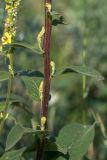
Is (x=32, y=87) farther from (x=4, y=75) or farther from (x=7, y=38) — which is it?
(x=7, y=38)

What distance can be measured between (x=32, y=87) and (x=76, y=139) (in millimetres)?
222

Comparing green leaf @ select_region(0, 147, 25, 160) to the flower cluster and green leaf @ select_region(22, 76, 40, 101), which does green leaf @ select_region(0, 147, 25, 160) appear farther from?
the flower cluster

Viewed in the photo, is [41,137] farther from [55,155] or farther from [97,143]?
[97,143]

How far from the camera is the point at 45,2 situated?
1706 millimetres

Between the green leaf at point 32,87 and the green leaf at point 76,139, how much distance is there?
0.17 metres

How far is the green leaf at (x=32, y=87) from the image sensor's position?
1773 mm

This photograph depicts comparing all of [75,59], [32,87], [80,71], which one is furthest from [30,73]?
[75,59]

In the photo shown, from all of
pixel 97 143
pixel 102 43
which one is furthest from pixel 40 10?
pixel 97 143

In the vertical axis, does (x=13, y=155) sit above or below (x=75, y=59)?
above

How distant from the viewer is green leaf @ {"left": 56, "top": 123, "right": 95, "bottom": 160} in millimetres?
1730

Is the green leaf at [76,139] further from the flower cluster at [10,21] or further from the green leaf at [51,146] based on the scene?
the flower cluster at [10,21]

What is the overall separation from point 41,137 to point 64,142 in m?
0.11

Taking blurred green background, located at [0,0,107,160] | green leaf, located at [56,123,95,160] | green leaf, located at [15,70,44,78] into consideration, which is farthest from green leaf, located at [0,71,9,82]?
blurred green background, located at [0,0,107,160]

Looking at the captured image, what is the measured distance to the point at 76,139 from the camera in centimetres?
181
